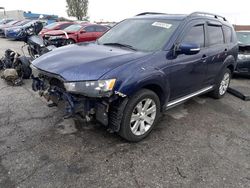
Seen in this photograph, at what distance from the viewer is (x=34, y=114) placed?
176 inches

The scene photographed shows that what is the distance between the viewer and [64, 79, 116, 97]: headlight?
9.76 feet

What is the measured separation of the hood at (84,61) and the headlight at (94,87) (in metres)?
0.06

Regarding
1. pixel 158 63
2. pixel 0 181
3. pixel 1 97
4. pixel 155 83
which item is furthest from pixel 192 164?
pixel 1 97

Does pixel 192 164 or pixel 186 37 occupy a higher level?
pixel 186 37

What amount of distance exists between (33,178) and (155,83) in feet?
6.51

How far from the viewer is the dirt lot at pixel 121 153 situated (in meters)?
2.84

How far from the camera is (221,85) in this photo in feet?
19.0

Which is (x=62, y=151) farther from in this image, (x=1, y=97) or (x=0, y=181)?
(x=1, y=97)

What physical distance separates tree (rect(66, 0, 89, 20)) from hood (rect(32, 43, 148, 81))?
55510 millimetres

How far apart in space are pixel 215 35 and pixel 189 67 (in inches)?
55.1

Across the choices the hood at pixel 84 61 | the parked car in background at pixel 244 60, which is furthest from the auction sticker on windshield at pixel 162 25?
the parked car in background at pixel 244 60

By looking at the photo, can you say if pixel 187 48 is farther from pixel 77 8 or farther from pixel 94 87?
pixel 77 8

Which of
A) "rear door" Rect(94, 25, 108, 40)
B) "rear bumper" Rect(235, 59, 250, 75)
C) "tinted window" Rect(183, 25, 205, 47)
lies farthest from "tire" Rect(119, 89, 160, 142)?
"rear door" Rect(94, 25, 108, 40)

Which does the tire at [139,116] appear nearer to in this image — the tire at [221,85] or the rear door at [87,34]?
the tire at [221,85]
